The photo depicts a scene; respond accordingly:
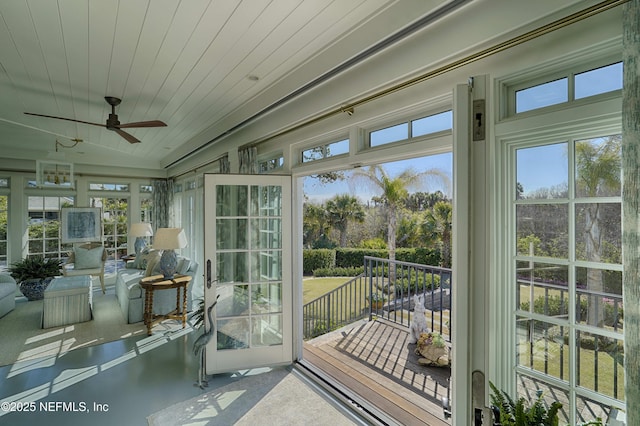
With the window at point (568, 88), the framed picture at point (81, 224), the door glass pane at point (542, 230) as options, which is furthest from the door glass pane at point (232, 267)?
the framed picture at point (81, 224)

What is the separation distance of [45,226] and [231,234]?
5.93 meters

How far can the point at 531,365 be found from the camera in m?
1.46

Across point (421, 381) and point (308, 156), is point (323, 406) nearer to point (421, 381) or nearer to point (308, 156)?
point (421, 381)

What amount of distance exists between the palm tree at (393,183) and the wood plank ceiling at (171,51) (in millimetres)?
5476

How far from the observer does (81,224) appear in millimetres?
6797

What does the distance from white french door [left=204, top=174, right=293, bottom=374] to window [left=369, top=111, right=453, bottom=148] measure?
1209 mm

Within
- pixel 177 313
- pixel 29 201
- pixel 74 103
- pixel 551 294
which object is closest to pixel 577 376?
pixel 551 294

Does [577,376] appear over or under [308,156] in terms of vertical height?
under

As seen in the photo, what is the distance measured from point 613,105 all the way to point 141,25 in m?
2.57

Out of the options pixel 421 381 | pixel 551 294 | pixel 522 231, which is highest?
pixel 522 231

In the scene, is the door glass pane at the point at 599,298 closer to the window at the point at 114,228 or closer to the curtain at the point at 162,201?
the curtain at the point at 162,201

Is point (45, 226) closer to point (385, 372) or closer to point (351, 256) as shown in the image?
point (385, 372)

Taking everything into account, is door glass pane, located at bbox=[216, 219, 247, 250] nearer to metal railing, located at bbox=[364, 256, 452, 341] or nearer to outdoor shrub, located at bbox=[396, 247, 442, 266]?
metal railing, located at bbox=[364, 256, 452, 341]

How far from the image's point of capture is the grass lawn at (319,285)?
346 inches
